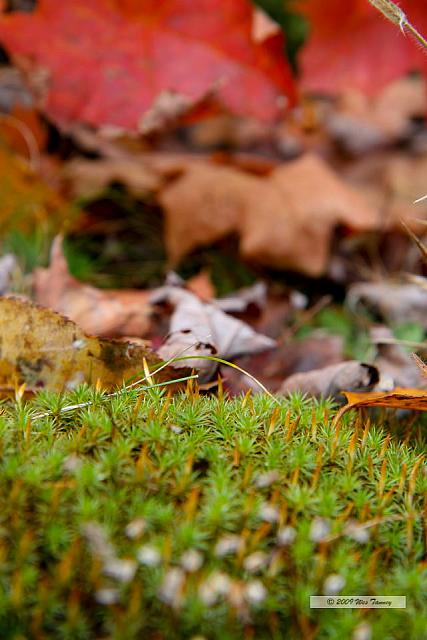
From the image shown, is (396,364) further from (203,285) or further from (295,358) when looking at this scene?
(203,285)

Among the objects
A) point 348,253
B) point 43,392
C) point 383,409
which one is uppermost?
point 43,392

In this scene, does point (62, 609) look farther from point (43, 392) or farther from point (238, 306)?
point (238, 306)

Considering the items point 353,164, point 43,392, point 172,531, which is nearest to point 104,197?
point 353,164

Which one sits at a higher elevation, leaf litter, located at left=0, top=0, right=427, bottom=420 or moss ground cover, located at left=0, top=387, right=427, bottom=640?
moss ground cover, located at left=0, top=387, right=427, bottom=640

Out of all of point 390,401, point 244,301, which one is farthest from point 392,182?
point 390,401

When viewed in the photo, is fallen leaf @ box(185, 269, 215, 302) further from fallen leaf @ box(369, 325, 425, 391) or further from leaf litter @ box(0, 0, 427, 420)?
fallen leaf @ box(369, 325, 425, 391)
